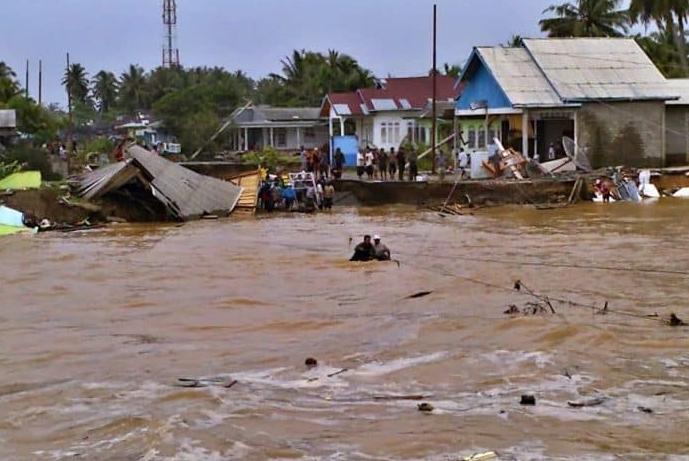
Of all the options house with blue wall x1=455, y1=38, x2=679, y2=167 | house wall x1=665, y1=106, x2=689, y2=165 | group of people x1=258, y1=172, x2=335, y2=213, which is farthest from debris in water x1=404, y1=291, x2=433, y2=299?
house wall x1=665, y1=106, x2=689, y2=165

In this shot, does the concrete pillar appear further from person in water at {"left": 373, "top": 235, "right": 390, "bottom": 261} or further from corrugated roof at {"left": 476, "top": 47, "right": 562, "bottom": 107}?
person in water at {"left": 373, "top": 235, "right": 390, "bottom": 261}

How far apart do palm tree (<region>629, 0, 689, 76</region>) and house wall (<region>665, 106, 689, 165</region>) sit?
1421 centimetres

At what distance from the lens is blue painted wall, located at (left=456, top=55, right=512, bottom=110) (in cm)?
3828

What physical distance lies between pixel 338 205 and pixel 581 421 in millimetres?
26848

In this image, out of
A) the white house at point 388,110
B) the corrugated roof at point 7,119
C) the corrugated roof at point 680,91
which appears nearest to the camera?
the corrugated roof at point 7,119

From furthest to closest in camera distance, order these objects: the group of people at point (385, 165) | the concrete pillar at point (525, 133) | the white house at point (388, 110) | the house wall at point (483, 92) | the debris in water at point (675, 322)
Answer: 1. the white house at point (388, 110)
2. the house wall at point (483, 92)
3. the concrete pillar at point (525, 133)
4. the group of people at point (385, 165)
5. the debris in water at point (675, 322)

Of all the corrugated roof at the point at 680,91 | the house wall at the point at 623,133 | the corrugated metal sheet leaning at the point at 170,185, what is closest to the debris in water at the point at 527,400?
the corrugated metal sheet leaning at the point at 170,185

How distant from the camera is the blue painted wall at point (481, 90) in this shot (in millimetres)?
38281

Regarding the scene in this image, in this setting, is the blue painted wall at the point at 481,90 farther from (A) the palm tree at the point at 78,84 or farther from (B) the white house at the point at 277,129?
(A) the palm tree at the point at 78,84

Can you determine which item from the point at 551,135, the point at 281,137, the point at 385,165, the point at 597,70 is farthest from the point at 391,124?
the point at 597,70

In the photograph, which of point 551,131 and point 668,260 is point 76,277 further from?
point 551,131

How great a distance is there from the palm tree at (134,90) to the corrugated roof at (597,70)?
195 feet

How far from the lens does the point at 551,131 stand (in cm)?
4006

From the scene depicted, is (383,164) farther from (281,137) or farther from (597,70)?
(281,137)
